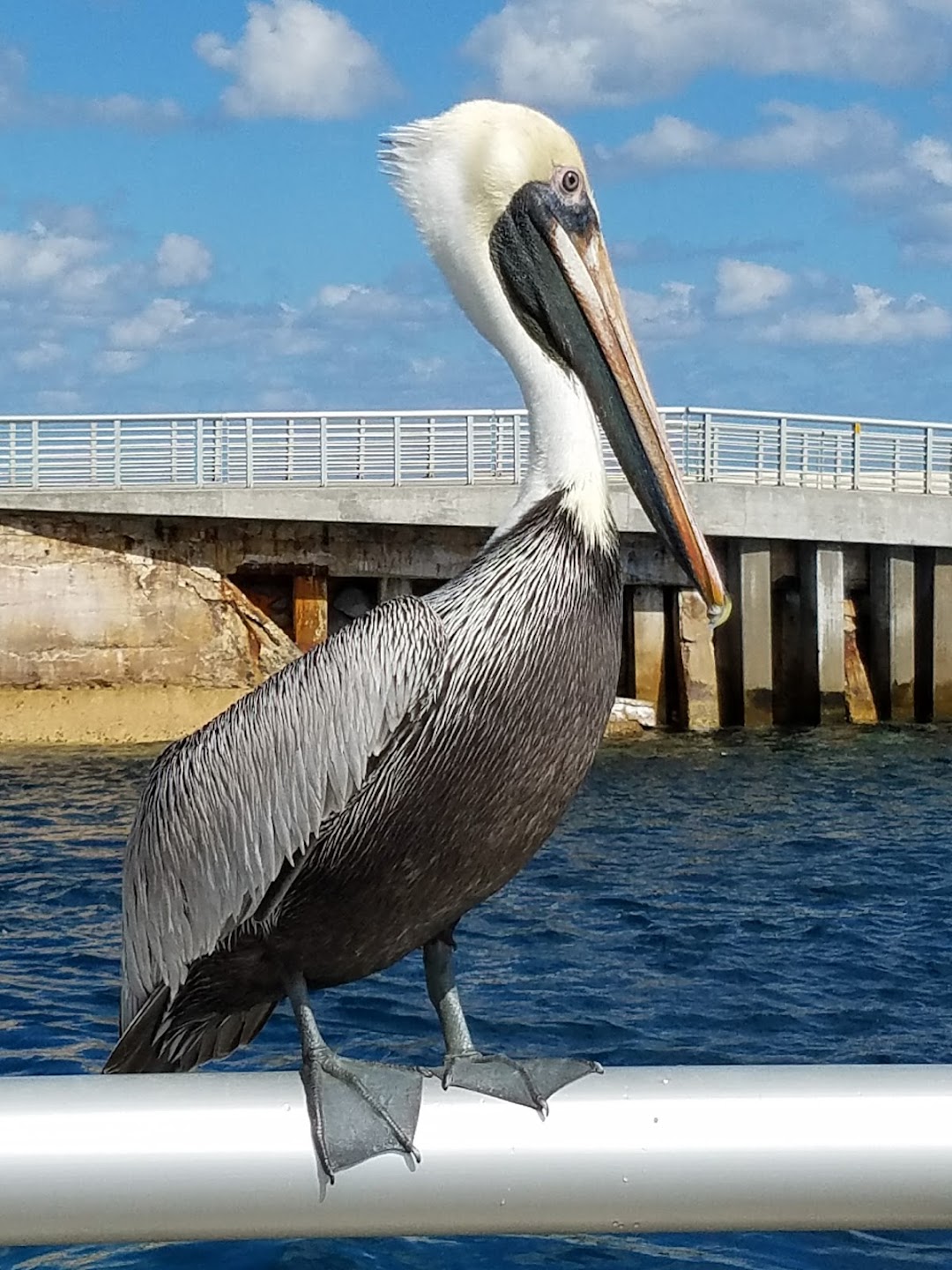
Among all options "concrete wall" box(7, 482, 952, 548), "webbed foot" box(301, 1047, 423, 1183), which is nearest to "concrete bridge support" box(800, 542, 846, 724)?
"concrete wall" box(7, 482, 952, 548)

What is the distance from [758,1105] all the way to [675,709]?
18102 mm

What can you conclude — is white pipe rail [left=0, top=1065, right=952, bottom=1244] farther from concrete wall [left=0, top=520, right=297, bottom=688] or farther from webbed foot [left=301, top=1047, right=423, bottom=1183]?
concrete wall [left=0, top=520, right=297, bottom=688]

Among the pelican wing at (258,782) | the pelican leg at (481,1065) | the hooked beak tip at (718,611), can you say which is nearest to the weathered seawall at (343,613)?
the pelican wing at (258,782)

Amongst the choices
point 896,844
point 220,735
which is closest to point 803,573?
point 896,844

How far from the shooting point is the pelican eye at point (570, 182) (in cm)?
323

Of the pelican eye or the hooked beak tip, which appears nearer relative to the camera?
the hooked beak tip

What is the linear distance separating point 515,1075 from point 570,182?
201 centimetres

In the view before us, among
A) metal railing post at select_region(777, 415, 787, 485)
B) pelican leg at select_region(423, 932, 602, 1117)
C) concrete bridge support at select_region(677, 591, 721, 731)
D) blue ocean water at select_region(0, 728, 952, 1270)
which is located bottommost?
blue ocean water at select_region(0, 728, 952, 1270)

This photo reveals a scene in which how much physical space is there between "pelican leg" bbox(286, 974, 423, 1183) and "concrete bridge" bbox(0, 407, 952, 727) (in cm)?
1632

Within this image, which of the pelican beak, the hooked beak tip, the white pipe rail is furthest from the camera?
the pelican beak

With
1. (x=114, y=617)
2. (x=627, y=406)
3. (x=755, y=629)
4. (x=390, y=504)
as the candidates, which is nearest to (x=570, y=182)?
(x=627, y=406)

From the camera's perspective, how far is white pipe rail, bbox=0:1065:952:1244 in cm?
126

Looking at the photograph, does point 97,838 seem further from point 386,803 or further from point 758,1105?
point 758,1105

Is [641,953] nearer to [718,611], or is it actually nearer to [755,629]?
[718,611]
